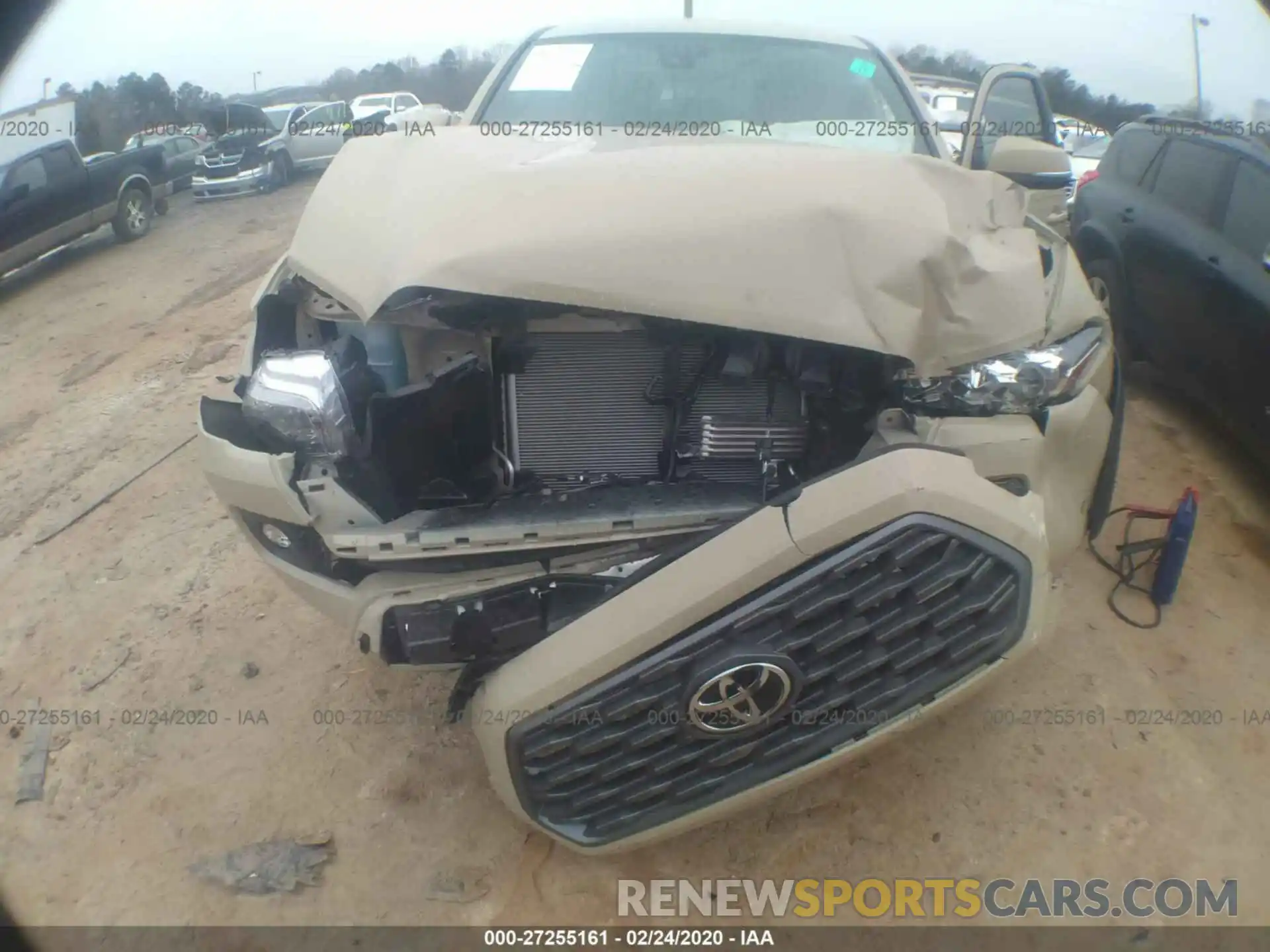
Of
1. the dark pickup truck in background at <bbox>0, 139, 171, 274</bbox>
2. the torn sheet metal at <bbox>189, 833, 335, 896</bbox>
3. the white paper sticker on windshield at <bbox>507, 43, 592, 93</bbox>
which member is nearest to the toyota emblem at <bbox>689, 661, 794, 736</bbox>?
the torn sheet metal at <bbox>189, 833, 335, 896</bbox>

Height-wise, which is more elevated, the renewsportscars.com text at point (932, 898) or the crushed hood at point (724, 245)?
the crushed hood at point (724, 245)

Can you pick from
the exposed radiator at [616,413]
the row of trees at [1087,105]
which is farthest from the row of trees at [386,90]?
the exposed radiator at [616,413]

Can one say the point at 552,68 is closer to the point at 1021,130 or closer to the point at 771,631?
the point at 1021,130

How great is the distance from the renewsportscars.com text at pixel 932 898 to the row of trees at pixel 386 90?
321 cm

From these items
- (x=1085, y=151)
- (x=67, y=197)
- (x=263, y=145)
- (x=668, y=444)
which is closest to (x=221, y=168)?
(x=263, y=145)

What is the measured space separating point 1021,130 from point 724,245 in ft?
9.64

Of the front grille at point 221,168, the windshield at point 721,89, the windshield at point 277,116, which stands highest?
the windshield at point 721,89

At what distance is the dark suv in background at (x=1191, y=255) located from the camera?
3498 millimetres

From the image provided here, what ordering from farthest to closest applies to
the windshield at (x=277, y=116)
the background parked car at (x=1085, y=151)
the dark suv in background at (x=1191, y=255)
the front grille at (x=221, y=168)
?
1. the windshield at (x=277, y=116)
2. the front grille at (x=221, y=168)
3. the background parked car at (x=1085, y=151)
4. the dark suv in background at (x=1191, y=255)

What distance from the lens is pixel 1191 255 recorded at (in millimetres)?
3951

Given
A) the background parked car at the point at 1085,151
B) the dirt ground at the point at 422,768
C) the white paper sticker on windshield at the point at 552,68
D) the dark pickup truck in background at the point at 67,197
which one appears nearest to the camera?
the dirt ground at the point at 422,768

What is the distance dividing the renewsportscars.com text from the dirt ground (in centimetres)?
3

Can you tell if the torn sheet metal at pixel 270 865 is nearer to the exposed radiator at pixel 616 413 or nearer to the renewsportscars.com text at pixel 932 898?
the renewsportscars.com text at pixel 932 898

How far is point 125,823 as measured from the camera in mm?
2271
